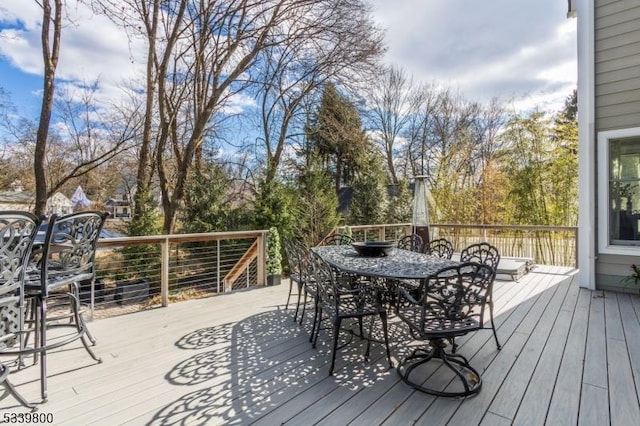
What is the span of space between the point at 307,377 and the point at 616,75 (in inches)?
222

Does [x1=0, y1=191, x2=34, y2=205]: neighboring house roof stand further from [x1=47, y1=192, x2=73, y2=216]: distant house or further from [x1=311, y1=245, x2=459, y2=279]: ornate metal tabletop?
[x1=311, y1=245, x2=459, y2=279]: ornate metal tabletop

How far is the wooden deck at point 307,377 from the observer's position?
1981 mm

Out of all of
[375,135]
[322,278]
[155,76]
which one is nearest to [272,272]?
[322,278]

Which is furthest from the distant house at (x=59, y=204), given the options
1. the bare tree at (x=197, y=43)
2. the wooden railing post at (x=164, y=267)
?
the wooden railing post at (x=164, y=267)

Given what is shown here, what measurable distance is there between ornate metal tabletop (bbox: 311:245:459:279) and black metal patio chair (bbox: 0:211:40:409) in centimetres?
220

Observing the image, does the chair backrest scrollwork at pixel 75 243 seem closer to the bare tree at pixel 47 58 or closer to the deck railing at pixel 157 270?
the deck railing at pixel 157 270

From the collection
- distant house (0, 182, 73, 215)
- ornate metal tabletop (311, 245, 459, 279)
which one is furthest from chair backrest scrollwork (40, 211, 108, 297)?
distant house (0, 182, 73, 215)

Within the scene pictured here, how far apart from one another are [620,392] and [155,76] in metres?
9.41

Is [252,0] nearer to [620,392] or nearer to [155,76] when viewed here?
[155,76]

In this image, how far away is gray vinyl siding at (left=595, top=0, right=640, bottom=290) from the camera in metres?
4.43

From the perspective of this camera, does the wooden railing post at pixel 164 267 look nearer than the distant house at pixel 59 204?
Yes

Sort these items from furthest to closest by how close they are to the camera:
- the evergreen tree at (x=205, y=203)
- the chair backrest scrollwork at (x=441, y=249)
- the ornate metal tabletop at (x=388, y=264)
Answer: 1. the evergreen tree at (x=205, y=203)
2. the chair backrest scrollwork at (x=441, y=249)
3. the ornate metal tabletop at (x=388, y=264)

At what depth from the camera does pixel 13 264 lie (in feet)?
6.51

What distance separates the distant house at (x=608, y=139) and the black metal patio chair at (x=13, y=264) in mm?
6273
